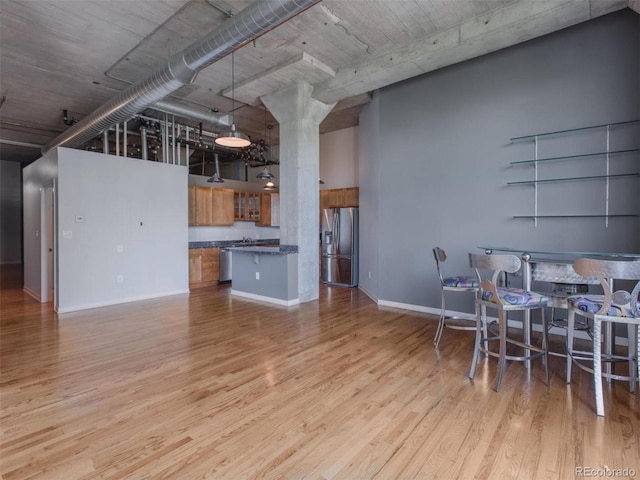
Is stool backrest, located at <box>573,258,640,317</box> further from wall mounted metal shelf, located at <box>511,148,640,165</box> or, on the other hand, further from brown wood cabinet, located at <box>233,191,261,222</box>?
brown wood cabinet, located at <box>233,191,261,222</box>

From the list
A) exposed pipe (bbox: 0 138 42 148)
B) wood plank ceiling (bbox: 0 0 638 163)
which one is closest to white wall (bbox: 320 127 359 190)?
wood plank ceiling (bbox: 0 0 638 163)

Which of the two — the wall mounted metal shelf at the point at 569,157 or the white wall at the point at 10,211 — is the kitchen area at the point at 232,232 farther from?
the white wall at the point at 10,211

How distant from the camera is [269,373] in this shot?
114 inches

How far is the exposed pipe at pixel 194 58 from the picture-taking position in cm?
293

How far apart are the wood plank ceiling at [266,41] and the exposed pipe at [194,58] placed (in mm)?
425

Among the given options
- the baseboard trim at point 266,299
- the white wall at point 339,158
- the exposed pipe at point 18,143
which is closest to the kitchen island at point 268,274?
the baseboard trim at point 266,299

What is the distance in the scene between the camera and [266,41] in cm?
417

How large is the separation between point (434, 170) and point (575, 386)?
9.88ft

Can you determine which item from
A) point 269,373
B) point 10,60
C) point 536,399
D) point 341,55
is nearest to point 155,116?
point 10,60

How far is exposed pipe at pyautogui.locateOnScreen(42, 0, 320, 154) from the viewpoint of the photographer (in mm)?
2930

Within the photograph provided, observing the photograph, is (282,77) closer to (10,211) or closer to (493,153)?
(493,153)

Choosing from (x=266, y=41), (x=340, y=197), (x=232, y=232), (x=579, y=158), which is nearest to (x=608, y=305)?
(x=579, y=158)

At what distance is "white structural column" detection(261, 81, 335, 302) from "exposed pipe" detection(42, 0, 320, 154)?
175 cm

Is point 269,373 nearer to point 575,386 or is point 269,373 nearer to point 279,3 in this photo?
point 575,386
